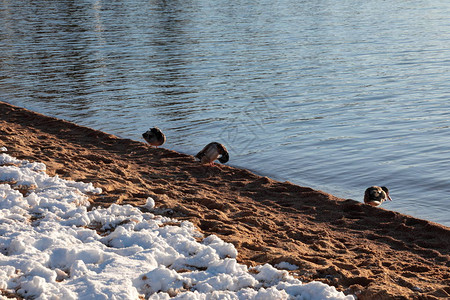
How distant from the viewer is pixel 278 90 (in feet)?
58.4

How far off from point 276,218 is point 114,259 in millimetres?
3091

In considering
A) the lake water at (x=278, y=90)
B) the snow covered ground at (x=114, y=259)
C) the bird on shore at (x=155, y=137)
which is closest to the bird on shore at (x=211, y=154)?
the lake water at (x=278, y=90)

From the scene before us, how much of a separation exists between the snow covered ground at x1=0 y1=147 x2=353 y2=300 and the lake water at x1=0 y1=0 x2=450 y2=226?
192 inches

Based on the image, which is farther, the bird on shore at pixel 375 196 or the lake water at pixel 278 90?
the lake water at pixel 278 90

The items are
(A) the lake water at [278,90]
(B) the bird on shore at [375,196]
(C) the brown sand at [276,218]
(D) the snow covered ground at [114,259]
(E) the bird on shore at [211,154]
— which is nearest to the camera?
(D) the snow covered ground at [114,259]

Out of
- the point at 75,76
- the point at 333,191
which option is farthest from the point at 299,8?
the point at 333,191

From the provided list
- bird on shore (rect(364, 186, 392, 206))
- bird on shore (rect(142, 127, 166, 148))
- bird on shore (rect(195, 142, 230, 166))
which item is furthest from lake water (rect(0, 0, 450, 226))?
bird on shore (rect(195, 142, 230, 166))

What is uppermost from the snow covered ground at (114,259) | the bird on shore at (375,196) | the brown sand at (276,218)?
the bird on shore at (375,196)

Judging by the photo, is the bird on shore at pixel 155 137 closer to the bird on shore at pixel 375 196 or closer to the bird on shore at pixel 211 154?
the bird on shore at pixel 211 154

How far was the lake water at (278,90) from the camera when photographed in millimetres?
11492

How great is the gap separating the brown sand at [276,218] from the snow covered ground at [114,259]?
45cm

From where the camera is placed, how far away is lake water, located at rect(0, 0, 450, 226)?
11.5m

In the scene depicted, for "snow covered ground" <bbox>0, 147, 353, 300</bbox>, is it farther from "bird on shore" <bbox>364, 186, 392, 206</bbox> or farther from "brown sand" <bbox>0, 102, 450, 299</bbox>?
"bird on shore" <bbox>364, 186, 392, 206</bbox>

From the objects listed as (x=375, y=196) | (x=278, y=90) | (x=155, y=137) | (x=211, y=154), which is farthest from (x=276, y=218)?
(x=278, y=90)
